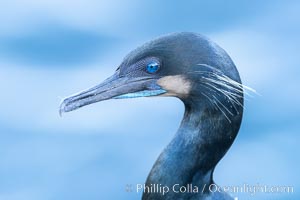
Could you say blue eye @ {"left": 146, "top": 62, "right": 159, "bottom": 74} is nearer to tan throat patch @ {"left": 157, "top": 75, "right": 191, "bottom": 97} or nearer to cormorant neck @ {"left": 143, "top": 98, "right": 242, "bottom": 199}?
tan throat patch @ {"left": 157, "top": 75, "right": 191, "bottom": 97}

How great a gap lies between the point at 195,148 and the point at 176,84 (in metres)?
0.33

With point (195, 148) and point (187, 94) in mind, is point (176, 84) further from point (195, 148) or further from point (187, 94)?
point (195, 148)

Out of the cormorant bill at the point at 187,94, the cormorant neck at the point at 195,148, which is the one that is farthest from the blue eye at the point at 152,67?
the cormorant neck at the point at 195,148

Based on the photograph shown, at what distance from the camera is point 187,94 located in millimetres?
3838

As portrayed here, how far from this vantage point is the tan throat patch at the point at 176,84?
12.5 ft

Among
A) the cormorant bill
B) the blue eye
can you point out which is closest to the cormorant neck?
the cormorant bill

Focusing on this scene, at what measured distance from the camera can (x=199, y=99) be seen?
3.83 meters

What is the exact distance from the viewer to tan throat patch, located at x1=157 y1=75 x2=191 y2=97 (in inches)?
150

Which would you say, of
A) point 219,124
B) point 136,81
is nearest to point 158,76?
point 136,81

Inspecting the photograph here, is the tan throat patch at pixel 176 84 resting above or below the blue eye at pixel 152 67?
below

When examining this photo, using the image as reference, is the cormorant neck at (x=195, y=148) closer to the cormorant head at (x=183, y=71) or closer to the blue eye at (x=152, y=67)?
the cormorant head at (x=183, y=71)

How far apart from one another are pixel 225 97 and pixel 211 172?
445 millimetres

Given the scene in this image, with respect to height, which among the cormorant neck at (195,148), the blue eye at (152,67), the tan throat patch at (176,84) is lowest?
the cormorant neck at (195,148)

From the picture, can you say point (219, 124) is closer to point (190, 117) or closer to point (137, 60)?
point (190, 117)
